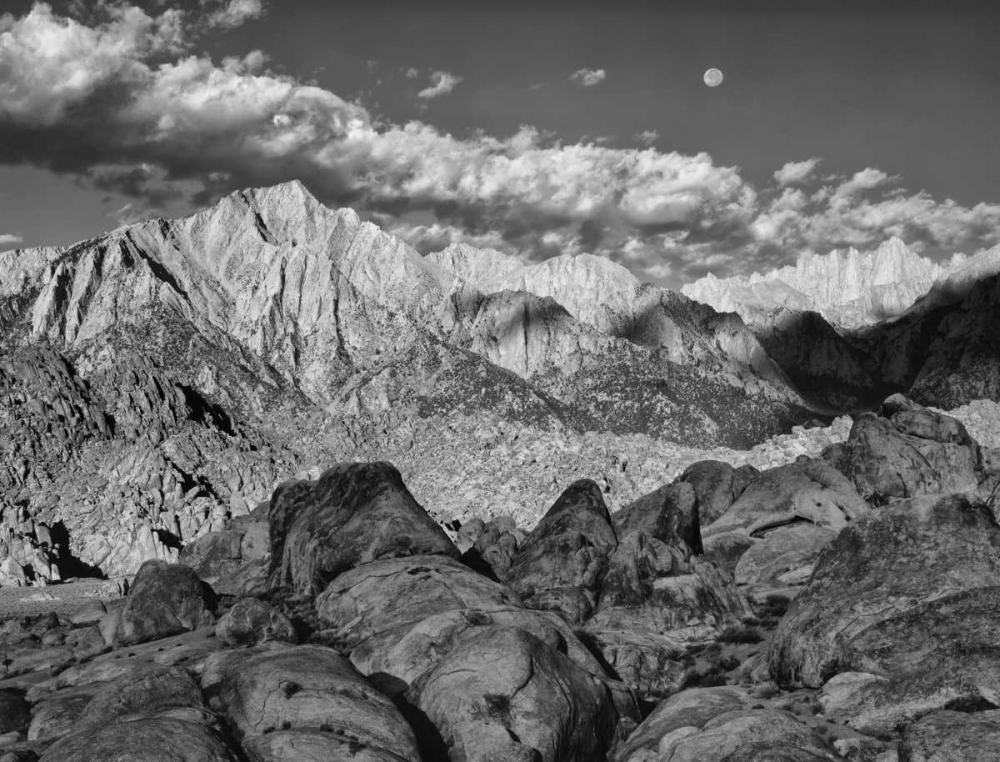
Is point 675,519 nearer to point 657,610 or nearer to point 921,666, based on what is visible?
point 657,610

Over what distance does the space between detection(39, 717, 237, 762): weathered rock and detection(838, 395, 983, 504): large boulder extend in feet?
275

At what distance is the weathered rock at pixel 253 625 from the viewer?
164 ft

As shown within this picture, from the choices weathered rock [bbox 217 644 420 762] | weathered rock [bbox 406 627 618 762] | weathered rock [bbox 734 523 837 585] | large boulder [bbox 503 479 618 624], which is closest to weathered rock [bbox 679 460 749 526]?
large boulder [bbox 503 479 618 624]

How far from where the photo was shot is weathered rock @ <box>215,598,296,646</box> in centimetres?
4984

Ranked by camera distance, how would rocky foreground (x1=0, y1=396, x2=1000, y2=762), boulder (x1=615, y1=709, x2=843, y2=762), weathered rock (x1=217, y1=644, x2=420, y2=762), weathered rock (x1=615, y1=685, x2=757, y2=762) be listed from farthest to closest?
weathered rock (x1=615, y1=685, x2=757, y2=762) < rocky foreground (x1=0, y1=396, x2=1000, y2=762) < weathered rock (x1=217, y1=644, x2=420, y2=762) < boulder (x1=615, y1=709, x2=843, y2=762)

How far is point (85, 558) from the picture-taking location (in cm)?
18212

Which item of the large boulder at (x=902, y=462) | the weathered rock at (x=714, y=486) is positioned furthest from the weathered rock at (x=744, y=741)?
the large boulder at (x=902, y=462)

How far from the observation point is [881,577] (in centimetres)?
3688

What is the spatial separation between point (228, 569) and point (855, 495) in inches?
2716

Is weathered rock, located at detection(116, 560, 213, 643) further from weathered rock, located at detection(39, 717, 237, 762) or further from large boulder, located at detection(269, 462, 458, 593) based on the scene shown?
weathered rock, located at detection(39, 717, 237, 762)

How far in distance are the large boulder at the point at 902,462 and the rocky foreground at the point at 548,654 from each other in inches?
1263

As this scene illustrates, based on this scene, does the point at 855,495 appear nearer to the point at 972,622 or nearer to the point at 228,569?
the point at 972,622

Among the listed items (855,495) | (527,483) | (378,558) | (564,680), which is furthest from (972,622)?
(527,483)

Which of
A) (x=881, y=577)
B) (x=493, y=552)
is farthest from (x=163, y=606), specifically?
(x=881, y=577)
